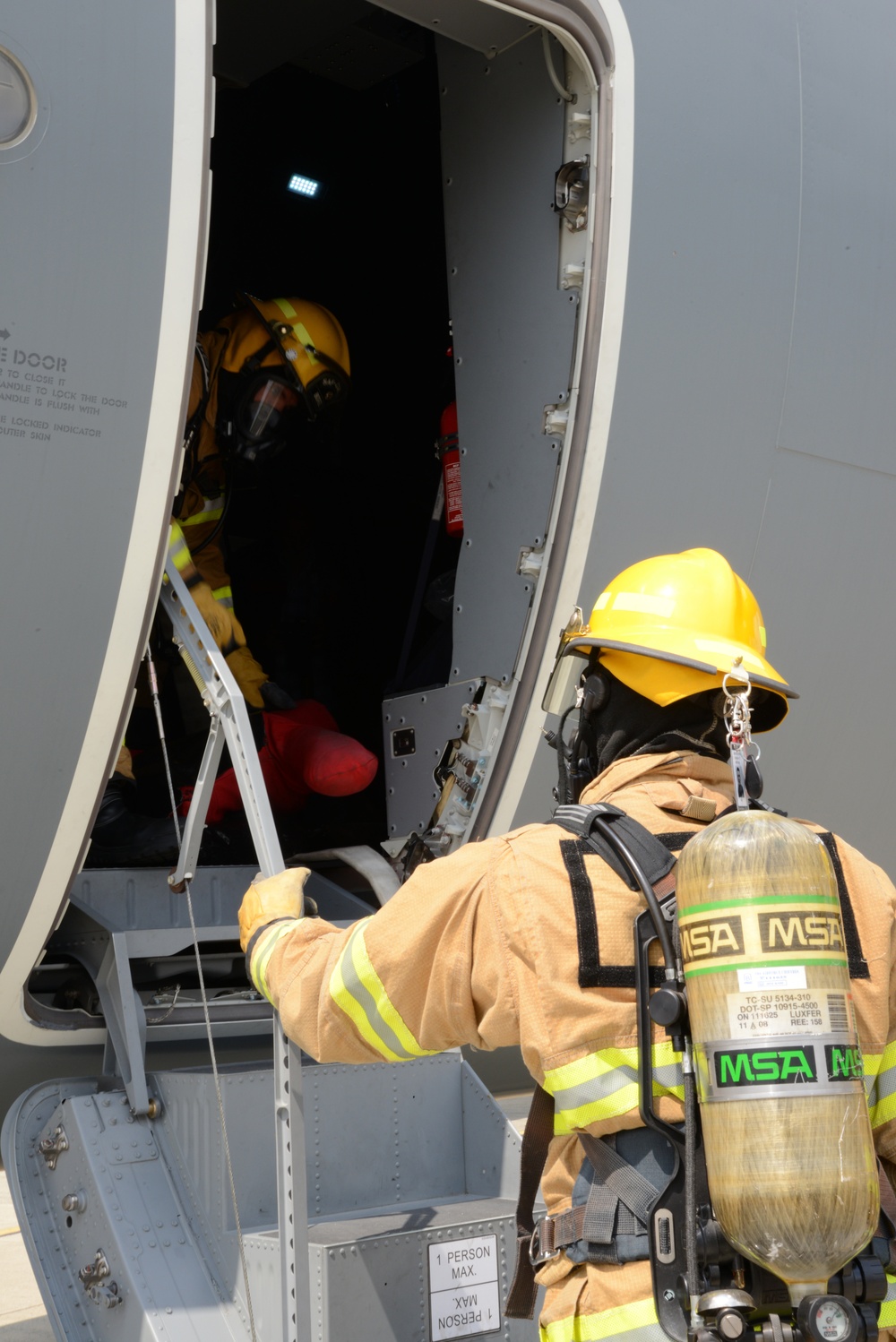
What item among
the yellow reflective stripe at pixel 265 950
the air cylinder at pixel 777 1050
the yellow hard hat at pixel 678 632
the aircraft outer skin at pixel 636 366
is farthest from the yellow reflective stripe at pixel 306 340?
the air cylinder at pixel 777 1050

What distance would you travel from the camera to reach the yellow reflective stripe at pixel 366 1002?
2225 millimetres

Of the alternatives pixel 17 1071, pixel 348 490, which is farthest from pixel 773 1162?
pixel 348 490

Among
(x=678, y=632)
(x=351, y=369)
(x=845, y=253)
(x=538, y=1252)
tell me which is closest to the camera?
(x=538, y=1252)

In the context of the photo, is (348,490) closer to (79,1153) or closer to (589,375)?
(589,375)

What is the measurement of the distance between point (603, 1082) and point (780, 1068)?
1.05ft

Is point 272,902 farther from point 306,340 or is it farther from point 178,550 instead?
point 306,340

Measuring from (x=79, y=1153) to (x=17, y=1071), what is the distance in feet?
1.05

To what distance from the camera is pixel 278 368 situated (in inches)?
181

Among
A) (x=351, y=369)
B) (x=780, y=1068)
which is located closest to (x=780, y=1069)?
(x=780, y=1068)

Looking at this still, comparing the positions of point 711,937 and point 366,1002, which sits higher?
point 711,937

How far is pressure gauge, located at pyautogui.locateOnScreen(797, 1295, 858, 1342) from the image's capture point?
1.85m

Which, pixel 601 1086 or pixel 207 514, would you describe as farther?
pixel 207 514

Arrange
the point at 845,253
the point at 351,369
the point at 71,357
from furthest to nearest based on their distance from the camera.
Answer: the point at 351,369, the point at 845,253, the point at 71,357

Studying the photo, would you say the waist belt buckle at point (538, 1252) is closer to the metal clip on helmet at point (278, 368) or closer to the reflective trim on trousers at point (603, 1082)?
the reflective trim on trousers at point (603, 1082)
